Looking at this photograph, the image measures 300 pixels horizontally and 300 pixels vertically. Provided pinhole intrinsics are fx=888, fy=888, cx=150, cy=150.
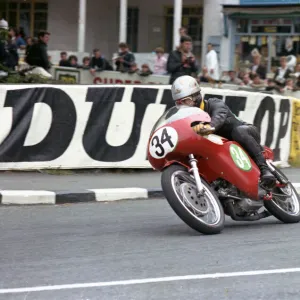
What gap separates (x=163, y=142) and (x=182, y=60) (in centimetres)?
753

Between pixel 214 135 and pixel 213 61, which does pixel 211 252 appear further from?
pixel 213 61

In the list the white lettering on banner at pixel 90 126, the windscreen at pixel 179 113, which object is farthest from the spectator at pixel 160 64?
the windscreen at pixel 179 113

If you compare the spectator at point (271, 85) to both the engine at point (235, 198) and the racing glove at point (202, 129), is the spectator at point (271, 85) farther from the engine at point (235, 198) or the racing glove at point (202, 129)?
the racing glove at point (202, 129)

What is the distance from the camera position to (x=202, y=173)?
324 inches

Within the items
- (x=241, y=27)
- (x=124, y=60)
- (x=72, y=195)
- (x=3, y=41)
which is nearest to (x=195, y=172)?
(x=72, y=195)

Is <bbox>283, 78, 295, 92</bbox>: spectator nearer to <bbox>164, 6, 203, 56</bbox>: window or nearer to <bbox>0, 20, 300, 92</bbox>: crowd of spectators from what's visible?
<bbox>0, 20, 300, 92</bbox>: crowd of spectators

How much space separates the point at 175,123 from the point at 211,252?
1.29 metres

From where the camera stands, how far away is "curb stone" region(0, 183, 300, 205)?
1041 cm

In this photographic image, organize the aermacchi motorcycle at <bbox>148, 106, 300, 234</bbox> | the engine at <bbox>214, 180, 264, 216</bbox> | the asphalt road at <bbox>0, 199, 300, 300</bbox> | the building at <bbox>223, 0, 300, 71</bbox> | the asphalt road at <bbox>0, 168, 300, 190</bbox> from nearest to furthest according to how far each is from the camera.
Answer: the asphalt road at <bbox>0, 199, 300, 300</bbox> → the aermacchi motorcycle at <bbox>148, 106, 300, 234</bbox> → the engine at <bbox>214, 180, 264, 216</bbox> → the asphalt road at <bbox>0, 168, 300, 190</bbox> → the building at <bbox>223, 0, 300, 71</bbox>

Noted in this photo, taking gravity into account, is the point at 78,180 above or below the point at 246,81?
below

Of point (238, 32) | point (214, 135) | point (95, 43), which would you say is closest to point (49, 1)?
point (95, 43)

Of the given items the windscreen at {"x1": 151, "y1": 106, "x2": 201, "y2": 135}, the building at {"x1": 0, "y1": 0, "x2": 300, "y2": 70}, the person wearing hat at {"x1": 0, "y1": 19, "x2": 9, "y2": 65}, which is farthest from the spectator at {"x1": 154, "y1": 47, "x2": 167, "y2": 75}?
the windscreen at {"x1": 151, "y1": 106, "x2": 201, "y2": 135}

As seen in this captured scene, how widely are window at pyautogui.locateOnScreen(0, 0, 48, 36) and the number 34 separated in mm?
28581

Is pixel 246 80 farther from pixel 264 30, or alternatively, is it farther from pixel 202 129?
pixel 202 129
